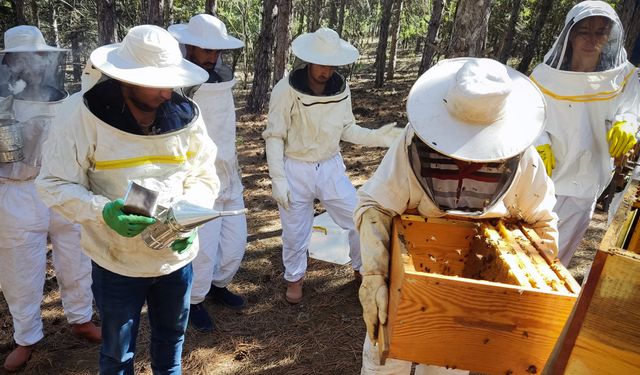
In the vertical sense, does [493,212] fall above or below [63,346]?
above

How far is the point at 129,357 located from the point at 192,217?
3.11 feet

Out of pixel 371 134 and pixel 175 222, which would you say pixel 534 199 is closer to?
pixel 175 222

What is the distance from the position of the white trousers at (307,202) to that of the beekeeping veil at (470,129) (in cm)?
187

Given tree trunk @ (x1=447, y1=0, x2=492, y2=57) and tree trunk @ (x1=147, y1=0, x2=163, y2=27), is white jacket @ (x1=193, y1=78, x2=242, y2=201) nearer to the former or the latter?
tree trunk @ (x1=447, y1=0, x2=492, y2=57)

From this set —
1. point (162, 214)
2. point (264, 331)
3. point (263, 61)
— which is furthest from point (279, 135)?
point (263, 61)

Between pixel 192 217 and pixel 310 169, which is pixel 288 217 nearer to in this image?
pixel 310 169

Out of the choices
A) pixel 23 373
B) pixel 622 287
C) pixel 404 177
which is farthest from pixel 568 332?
pixel 23 373

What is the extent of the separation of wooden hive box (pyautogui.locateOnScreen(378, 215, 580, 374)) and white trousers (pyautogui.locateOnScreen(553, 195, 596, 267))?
1605 millimetres

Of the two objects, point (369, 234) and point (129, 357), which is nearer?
point (369, 234)

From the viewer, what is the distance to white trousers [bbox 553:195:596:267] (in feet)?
10.4

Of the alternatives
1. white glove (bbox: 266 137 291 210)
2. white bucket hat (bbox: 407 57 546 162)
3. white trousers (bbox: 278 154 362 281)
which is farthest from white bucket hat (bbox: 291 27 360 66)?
white bucket hat (bbox: 407 57 546 162)

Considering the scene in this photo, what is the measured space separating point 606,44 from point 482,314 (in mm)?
2464

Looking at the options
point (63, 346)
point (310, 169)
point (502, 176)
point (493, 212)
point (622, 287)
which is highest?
point (622, 287)

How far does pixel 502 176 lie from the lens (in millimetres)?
1915
